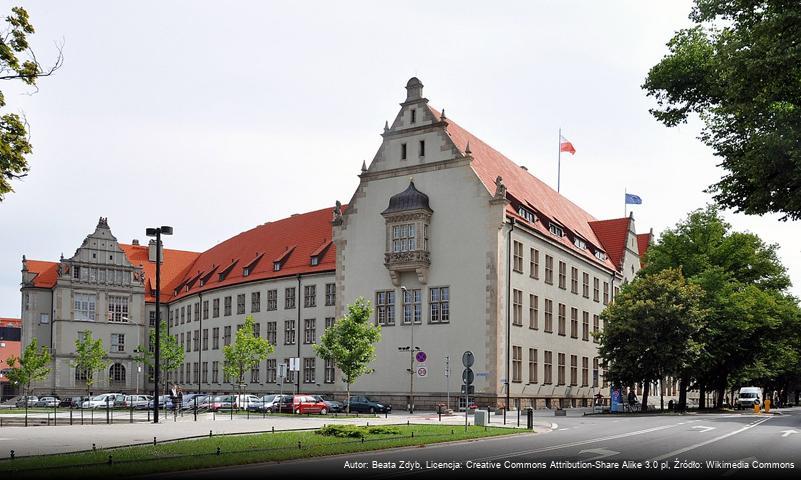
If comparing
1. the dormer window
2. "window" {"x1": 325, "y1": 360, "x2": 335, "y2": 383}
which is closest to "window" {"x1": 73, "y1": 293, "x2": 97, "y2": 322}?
"window" {"x1": 325, "y1": 360, "x2": 335, "y2": 383}

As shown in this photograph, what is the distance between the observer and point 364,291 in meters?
66.1

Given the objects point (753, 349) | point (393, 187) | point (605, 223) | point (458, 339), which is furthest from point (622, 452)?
point (605, 223)

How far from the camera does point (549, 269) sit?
227ft

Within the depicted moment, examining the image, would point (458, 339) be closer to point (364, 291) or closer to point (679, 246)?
point (364, 291)

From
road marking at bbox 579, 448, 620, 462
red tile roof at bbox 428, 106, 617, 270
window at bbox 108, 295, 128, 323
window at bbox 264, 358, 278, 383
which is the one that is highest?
red tile roof at bbox 428, 106, 617, 270

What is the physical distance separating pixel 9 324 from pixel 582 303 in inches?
4236

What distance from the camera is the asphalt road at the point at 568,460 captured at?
17984 millimetres

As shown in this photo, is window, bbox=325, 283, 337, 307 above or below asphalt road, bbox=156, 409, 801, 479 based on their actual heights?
above

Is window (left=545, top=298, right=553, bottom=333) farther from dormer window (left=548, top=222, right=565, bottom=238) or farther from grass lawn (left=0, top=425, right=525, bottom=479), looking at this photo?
grass lawn (left=0, top=425, right=525, bottom=479)

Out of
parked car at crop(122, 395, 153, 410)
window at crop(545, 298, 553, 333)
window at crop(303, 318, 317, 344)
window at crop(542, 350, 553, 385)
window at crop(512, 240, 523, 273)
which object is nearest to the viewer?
window at crop(512, 240, 523, 273)

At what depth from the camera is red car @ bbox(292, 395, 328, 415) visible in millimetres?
53250

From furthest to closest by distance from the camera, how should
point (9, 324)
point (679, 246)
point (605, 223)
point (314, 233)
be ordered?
point (9, 324) < point (605, 223) < point (314, 233) < point (679, 246)

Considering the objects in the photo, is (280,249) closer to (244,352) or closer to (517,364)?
(244,352)

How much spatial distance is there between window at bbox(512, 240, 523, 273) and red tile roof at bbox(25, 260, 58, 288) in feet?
191
